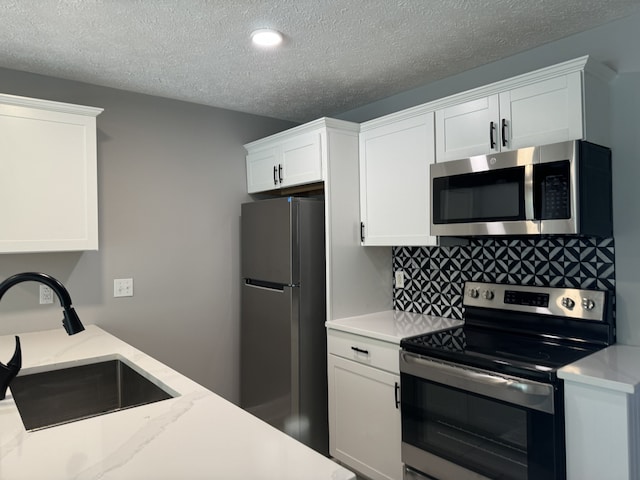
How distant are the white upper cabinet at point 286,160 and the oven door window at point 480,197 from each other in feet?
2.56

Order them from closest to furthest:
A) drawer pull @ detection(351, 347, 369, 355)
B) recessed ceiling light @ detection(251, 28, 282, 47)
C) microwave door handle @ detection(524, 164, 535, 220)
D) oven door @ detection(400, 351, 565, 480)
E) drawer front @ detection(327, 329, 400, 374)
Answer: oven door @ detection(400, 351, 565, 480)
microwave door handle @ detection(524, 164, 535, 220)
recessed ceiling light @ detection(251, 28, 282, 47)
drawer front @ detection(327, 329, 400, 374)
drawer pull @ detection(351, 347, 369, 355)

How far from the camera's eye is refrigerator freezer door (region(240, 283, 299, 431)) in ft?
8.96

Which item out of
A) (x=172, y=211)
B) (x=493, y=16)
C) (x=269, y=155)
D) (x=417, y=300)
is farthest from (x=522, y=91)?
(x=172, y=211)

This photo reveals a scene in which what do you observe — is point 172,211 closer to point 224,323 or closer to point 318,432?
point 224,323

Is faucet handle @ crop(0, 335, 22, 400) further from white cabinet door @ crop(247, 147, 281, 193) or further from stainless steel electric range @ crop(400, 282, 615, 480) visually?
white cabinet door @ crop(247, 147, 281, 193)

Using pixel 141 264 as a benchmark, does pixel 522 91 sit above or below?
above

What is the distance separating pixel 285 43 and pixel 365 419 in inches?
77.6

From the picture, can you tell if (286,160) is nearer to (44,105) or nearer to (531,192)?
(44,105)

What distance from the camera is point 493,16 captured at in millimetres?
1967

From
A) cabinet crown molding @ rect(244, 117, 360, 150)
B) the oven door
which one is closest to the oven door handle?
the oven door

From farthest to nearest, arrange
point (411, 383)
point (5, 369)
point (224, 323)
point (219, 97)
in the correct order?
point (224, 323)
point (219, 97)
point (411, 383)
point (5, 369)

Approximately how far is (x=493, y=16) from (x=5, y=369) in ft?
7.39

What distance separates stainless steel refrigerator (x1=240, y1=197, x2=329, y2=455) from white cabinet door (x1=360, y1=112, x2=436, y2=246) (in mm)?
316

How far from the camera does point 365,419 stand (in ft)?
8.13
